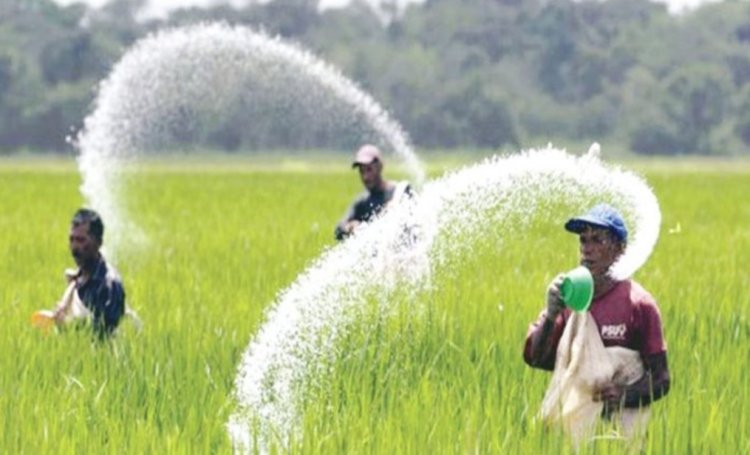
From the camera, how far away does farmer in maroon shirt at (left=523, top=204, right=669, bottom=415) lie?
398cm

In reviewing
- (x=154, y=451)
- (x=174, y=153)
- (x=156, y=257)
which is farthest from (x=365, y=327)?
(x=174, y=153)

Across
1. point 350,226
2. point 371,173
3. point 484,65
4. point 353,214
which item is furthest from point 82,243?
point 484,65

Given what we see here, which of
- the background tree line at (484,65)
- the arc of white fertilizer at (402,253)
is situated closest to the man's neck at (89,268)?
the arc of white fertilizer at (402,253)

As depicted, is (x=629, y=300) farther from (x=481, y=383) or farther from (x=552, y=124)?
(x=552, y=124)

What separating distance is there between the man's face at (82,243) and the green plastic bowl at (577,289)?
8.48 feet

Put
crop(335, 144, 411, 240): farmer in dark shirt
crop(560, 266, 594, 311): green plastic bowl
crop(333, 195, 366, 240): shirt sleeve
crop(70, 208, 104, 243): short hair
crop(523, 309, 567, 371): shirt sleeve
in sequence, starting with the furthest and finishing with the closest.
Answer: crop(333, 195, 366, 240): shirt sleeve, crop(335, 144, 411, 240): farmer in dark shirt, crop(70, 208, 104, 243): short hair, crop(523, 309, 567, 371): shirt sleeve, crop(560, 266, 594, 311): green plastic bowl

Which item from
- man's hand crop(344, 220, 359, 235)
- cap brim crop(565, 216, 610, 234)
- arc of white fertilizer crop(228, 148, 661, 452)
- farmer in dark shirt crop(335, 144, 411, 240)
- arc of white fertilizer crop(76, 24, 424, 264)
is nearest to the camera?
cap brim crop(565, 216, 610, 234)

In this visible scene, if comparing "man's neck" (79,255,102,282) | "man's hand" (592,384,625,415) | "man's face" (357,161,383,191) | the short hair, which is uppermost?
"man's face" (357,161,383,191)

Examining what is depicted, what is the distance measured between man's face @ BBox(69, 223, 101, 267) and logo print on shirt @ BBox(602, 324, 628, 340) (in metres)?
2.53

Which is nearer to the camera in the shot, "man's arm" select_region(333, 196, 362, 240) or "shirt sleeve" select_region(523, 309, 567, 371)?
"shirt sleeve" select_region(523, 309, 567, 371)

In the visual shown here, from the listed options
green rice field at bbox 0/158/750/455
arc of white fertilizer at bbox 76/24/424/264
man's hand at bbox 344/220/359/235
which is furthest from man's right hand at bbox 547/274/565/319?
arc of white fertilizer at bbox 76/24/424/264

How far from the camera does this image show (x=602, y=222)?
13.0 ft

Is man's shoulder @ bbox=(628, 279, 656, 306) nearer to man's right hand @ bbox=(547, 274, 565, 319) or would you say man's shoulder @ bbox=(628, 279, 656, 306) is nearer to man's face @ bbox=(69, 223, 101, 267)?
man's right hand @ bbox=(547, 274, 565, 319)

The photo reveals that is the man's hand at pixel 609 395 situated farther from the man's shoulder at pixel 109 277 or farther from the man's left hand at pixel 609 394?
the man's shoulder at pixel 109 277
